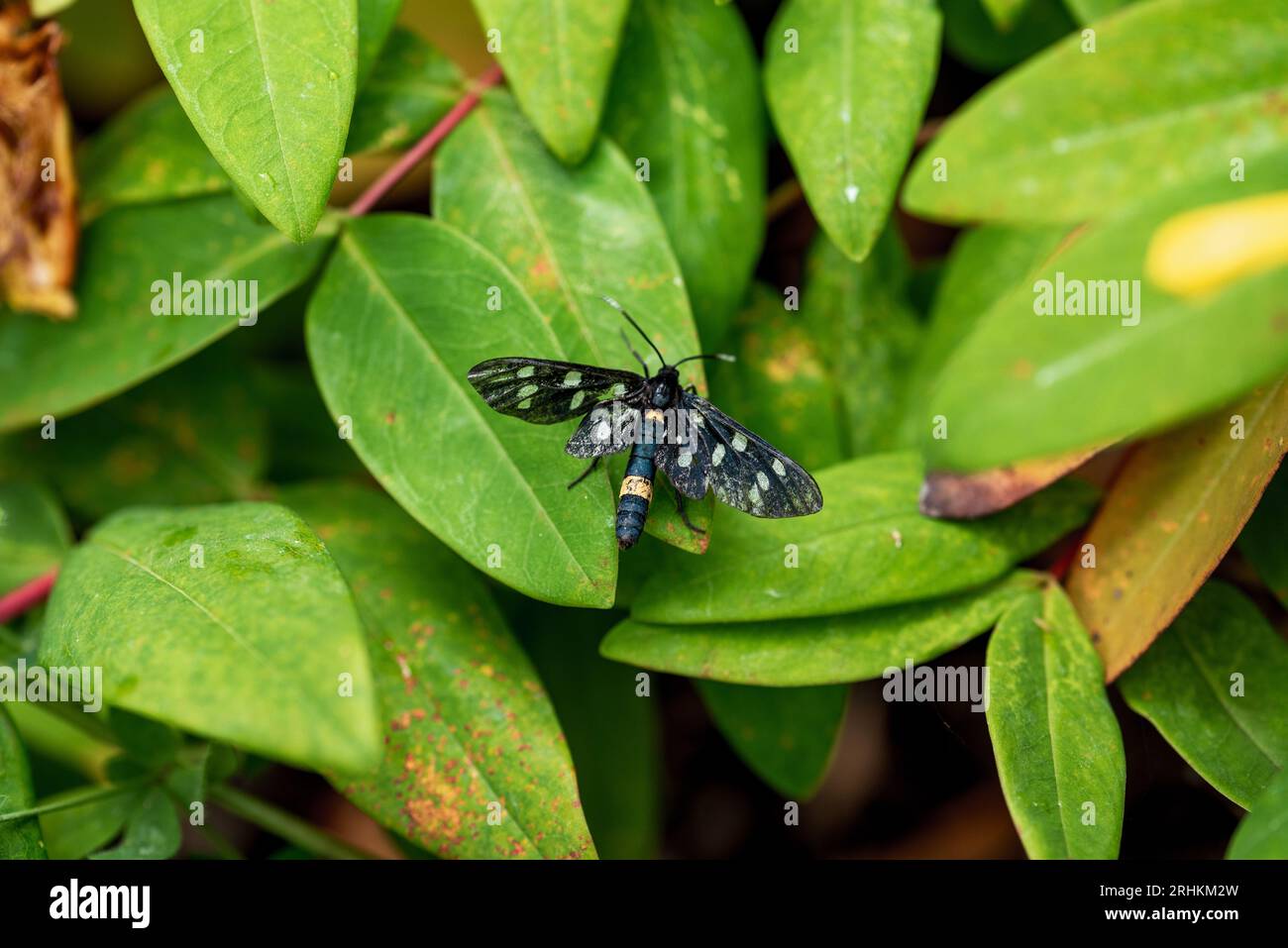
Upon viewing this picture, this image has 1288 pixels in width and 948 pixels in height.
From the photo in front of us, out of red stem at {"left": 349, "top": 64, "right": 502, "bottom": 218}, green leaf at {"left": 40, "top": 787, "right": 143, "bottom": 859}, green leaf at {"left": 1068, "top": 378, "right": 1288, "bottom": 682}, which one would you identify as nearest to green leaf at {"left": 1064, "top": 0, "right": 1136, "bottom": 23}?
green leaf at {"left": 1068, "top": 378, "right": 1288, "bottom": 682}

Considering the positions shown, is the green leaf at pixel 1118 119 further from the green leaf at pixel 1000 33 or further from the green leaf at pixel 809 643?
the green leaf at pixel 1000 33

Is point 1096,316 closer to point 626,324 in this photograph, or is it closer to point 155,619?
point 626,324

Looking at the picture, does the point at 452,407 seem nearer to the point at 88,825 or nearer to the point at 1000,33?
the point at 88,825

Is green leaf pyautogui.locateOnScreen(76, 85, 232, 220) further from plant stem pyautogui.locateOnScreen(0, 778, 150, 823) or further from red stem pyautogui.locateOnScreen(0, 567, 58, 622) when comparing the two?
plant stem pyautogui.locateOnScreen(0, 778, 150, 823)

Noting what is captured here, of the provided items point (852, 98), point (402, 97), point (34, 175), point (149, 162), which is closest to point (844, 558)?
point (852, 98)

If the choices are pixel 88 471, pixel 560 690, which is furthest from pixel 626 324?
pixel 88 471

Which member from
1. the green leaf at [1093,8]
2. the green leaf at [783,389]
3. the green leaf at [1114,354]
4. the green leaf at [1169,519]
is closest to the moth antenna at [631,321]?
the green leaf at [783,389]
